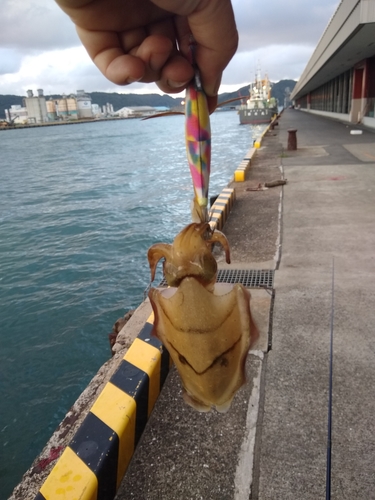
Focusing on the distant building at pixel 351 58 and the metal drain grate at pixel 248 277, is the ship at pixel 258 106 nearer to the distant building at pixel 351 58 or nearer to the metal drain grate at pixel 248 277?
the distant building at pixel 351 58

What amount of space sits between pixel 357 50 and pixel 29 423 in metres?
24.5

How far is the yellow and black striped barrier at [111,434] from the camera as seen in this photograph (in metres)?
2.45

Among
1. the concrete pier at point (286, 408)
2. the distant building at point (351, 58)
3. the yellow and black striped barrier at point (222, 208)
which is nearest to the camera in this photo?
the concrete pier at point (286, 408)

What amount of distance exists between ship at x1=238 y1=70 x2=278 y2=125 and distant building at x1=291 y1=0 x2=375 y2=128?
655 inches

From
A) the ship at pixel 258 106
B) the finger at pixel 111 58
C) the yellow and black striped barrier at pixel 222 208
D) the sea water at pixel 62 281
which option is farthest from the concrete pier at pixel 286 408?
the ship at pixel 258 106

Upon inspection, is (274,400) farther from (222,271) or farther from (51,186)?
(51,186)

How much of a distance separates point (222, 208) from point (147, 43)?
256 inches

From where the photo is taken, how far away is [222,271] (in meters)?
5.58

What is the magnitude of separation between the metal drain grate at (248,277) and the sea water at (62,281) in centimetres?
250

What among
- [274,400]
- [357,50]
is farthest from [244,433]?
[357,50]

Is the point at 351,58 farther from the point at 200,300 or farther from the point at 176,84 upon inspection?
the point at 200,300

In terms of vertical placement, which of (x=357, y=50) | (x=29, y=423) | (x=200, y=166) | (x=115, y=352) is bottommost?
(x=29, y=423)

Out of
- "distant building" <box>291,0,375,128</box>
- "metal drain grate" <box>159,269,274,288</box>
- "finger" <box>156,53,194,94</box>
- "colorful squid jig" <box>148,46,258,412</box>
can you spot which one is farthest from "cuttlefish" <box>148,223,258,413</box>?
"distant building" <box>291,0,375,128</box>

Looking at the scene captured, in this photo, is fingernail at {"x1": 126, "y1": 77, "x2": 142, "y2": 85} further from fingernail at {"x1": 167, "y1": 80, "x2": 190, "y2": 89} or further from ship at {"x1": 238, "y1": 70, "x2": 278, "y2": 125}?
ship at {"x1": 238, "y1": 70, "x2": 278, "y2": 125}
